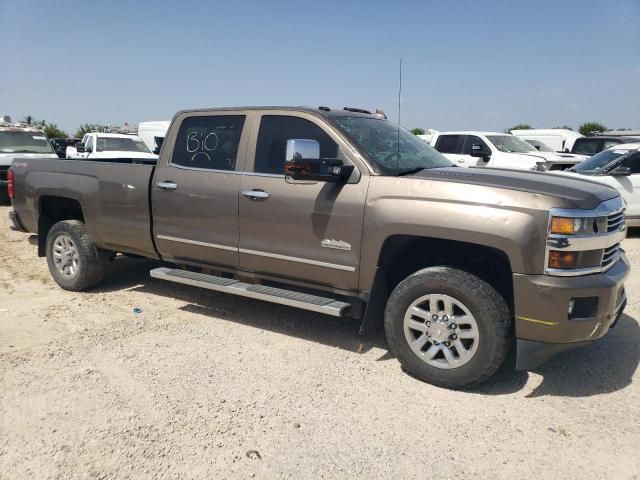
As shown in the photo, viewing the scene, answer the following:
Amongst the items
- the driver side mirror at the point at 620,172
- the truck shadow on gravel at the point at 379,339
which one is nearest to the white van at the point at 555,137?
the driver side mirror at the point at 620,172

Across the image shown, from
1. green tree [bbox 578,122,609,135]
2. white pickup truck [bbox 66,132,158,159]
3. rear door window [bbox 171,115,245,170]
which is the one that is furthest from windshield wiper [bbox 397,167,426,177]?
green tree [bbox 578,122,609,135]

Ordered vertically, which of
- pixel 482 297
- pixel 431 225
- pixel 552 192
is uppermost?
pixel 552 192

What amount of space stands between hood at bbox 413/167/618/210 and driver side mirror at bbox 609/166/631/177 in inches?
242

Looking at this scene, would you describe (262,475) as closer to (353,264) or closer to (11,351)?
(353,264)

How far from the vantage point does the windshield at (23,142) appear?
45.8ft

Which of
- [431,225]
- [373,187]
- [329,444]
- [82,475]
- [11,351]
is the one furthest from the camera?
[11,351]

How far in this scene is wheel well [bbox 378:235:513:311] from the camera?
3.78 meters

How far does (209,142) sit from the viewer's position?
4941 millimetres

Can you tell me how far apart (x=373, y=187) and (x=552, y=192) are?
3.95 ft

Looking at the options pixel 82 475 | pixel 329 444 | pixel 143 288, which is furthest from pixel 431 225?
pixel 143 288

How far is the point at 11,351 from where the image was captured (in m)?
4.28

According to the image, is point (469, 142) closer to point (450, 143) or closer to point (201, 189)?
point (450, 143)

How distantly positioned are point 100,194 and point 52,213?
44.6 inches

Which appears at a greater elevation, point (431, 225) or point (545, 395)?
point (431, 225)
